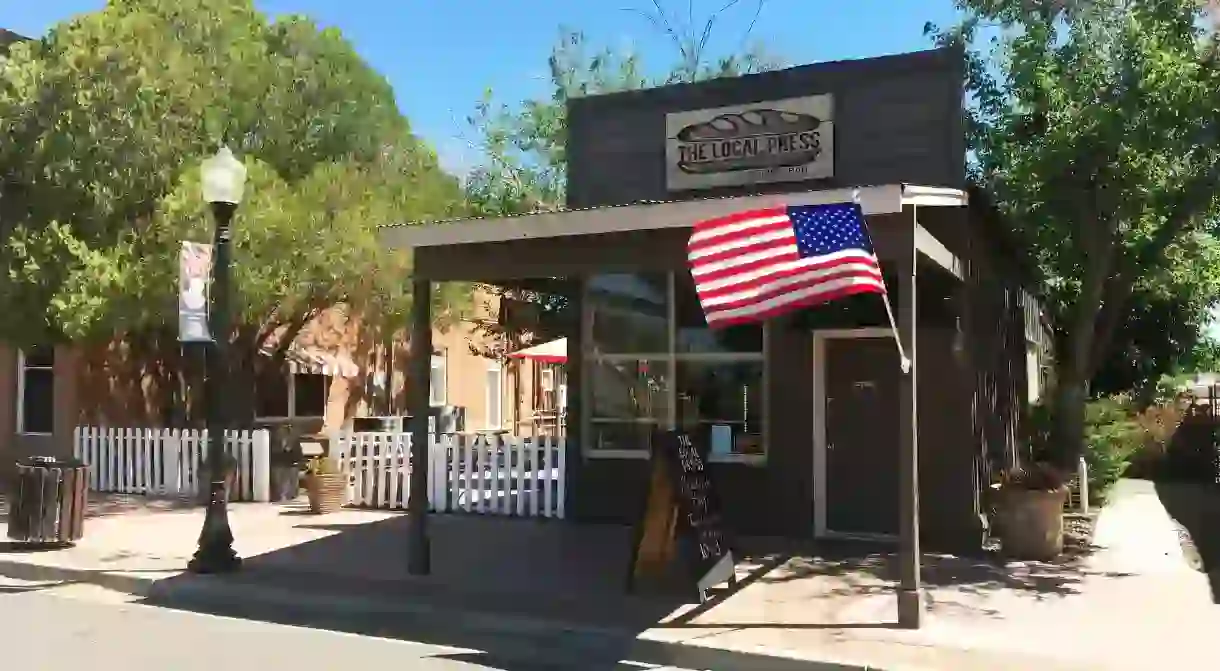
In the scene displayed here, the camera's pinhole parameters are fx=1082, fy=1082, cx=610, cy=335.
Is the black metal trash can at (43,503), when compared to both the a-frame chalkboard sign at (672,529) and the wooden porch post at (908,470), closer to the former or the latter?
the a-frame chalkboard sign at (672,529)

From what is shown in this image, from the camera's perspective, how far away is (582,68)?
2295cm

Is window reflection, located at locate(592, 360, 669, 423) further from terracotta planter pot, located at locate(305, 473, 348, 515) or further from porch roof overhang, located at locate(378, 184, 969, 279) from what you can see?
terracotta planter pot, located at locate(305, 473, 348, 515)

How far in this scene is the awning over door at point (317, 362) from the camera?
19.8 m

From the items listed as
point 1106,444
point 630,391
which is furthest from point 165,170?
point 1106,444

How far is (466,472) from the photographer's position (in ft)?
44.2

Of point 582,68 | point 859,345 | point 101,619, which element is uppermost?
point 582,68

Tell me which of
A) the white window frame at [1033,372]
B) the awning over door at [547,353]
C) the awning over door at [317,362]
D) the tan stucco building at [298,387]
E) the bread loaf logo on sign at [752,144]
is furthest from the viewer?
the awning over door at [317,362]

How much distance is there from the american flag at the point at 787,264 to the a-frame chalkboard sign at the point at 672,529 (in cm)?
154

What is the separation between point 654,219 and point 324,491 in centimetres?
719

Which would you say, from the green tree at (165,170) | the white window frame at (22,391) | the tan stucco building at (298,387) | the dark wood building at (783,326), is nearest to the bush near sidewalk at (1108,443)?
the dark wood building at (783,326)

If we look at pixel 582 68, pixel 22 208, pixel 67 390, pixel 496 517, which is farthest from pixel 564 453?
pixel 582 68

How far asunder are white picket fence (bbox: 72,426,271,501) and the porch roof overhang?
250 inches

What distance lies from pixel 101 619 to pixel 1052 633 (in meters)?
7.23

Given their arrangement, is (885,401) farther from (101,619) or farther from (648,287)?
(101,619)
